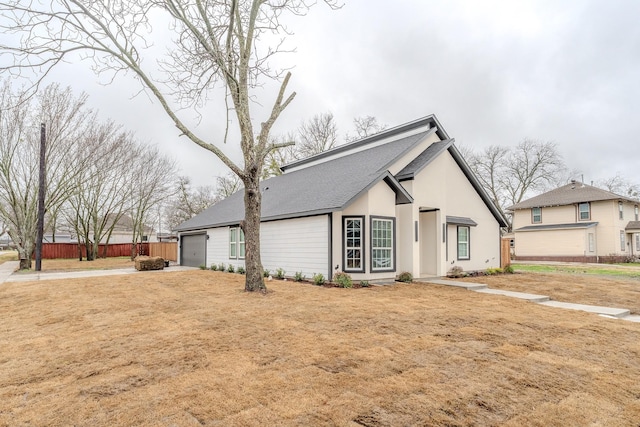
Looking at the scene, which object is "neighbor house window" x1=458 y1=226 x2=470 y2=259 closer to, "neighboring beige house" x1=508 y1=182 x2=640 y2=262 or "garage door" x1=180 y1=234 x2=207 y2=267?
"garage door" x1=180 y1=234 x2=207 y2=267

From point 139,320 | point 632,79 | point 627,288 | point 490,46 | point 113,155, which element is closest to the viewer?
point 139,320

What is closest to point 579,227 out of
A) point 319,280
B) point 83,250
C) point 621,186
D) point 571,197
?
point 571,197

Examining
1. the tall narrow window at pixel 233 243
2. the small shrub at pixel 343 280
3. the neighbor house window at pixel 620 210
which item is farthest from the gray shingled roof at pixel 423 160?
the neighbor house window at pixel 620 210

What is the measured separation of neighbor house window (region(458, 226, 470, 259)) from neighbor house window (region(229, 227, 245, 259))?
962 cm

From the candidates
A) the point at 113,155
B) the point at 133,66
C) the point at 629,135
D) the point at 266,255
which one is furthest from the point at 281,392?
the point at 629,135

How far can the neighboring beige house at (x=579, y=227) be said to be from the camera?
2709 centimetres

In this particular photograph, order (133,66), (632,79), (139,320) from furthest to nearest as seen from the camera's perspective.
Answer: (632,79)
(133,66)
(139,320)

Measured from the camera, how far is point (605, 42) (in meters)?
15.0

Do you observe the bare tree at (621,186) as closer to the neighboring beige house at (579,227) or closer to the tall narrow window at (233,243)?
the neighboring beige house at (579,227)

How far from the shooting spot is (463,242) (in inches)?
618

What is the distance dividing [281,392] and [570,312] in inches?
280

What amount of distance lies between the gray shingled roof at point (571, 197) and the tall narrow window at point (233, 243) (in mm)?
26217

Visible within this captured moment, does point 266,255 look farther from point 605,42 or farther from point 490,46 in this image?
point 605,42

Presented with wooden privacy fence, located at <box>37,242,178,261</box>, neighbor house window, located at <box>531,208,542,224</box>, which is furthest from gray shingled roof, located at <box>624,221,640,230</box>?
wooden privacy fence, located at <box>37,242,178,261</box>
